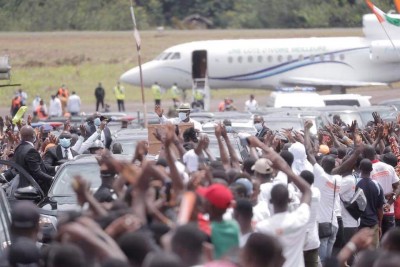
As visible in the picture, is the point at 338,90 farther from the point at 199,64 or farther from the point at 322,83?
the point at 199,64

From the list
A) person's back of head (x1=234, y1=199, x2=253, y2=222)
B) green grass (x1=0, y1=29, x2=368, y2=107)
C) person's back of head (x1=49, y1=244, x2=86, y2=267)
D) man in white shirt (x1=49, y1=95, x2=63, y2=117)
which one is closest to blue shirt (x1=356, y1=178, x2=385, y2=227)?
person's back of head (x1=234, y1=199, x2=253, y2=222)

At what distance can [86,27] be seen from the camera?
78.6m

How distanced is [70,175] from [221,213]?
22.0 ft

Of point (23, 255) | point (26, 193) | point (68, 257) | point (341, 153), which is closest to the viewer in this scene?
point (68, 257)

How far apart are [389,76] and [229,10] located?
38.9 meters

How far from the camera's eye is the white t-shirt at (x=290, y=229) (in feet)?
30.3

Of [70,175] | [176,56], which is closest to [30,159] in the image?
[70,175]

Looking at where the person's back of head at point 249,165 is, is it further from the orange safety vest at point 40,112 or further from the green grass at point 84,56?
the green grass at point 84,56

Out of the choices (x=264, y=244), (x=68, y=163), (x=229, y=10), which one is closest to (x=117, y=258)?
(x=264, y=244)

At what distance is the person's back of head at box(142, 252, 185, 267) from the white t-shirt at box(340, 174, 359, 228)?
7.21 metres

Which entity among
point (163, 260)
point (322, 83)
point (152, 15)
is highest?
point (152, 15)

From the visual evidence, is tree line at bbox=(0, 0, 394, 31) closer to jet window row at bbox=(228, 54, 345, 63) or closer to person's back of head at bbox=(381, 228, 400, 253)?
jet window row at bbox=(228, 54, 345, 63)

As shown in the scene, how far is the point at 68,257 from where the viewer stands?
6.59 metres

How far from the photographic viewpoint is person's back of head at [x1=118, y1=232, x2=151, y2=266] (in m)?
7.02
